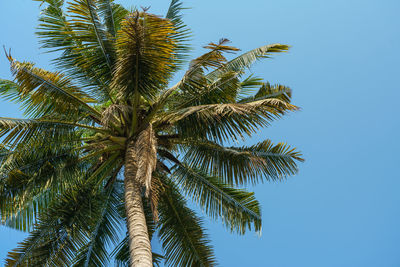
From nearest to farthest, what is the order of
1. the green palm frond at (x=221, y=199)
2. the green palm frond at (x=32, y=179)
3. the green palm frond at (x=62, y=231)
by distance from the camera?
the green palm frond at (x=32, y=179), the green palm frond at (x=62, y=231), the green palm frond at (x=221, y=199)

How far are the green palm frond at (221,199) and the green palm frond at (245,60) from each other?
2537 millimetres

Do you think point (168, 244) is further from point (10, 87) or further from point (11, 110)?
point (11, 110)

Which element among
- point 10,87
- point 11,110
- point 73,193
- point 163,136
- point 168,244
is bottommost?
point 168,244

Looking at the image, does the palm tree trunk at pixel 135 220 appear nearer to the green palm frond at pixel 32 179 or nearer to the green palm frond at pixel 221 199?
the green palm frond at pixel 32 179

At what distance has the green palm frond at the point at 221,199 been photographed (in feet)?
34.4

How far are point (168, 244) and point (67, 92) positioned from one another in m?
4.54

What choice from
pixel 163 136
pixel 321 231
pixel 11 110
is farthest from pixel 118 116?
pixel 321 231

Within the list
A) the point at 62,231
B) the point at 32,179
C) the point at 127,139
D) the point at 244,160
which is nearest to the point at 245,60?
the point at 244,160

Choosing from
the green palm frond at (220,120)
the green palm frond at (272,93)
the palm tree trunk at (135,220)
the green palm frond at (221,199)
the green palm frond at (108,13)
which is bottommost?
the palm tree trunk at (135,220)

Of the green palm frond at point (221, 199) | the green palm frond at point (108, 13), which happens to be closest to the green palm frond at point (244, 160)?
the green palm frond at point (221, 199)

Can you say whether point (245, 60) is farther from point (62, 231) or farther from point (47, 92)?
point (62, 231)

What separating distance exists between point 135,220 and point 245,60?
4228 mm

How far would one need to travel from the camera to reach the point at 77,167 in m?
10.3

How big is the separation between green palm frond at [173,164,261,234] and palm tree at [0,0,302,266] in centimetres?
3
